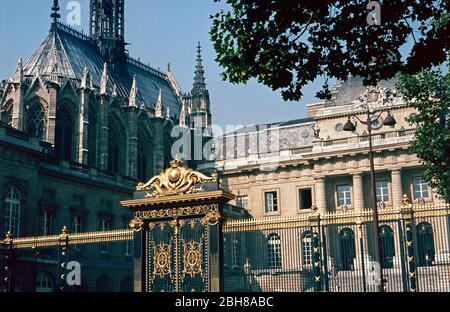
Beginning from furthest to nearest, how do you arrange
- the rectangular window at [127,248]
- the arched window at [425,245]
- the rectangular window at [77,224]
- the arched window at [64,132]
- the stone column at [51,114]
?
the arched window at [64,132] < the stone column at [51,114] < the rectangular window at [77,224] < the rectangular window at [127,248] < the arched window at [425,245]

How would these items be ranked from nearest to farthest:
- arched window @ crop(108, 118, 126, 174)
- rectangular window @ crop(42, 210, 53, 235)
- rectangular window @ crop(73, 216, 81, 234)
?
rectangular window @ crop(42, 210, 53, 235), rectangular window @ crop(73, 216, 81, 234), arched window @ crop(108, 118, 126, 174)

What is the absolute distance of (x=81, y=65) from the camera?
57.4 m

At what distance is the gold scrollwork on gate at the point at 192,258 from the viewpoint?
1783 cm

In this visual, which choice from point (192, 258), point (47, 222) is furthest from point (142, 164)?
point (192, 258)

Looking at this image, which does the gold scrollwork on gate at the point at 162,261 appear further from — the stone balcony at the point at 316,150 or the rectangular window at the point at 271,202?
the rectangular window at the point at 271,202

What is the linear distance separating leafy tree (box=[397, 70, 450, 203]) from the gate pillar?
1046cm

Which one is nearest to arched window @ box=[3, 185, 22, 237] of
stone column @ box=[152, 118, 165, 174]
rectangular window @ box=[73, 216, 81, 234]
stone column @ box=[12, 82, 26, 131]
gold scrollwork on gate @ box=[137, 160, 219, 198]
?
rectangular window @ box=[73, 216, 81, 234]

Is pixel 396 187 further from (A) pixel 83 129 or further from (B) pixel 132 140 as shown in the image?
(A) pixel 83 129

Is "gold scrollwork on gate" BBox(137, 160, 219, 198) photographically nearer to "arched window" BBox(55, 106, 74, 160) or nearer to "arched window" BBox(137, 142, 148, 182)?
"arched window" BBox(55, 106, 74, 160)

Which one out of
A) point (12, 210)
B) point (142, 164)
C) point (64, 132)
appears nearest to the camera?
point (12, 210)

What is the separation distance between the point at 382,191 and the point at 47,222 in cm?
2188

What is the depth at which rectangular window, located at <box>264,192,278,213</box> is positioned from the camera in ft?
169

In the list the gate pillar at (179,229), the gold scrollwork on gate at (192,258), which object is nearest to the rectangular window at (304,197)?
the gate pillar at (179,229)
